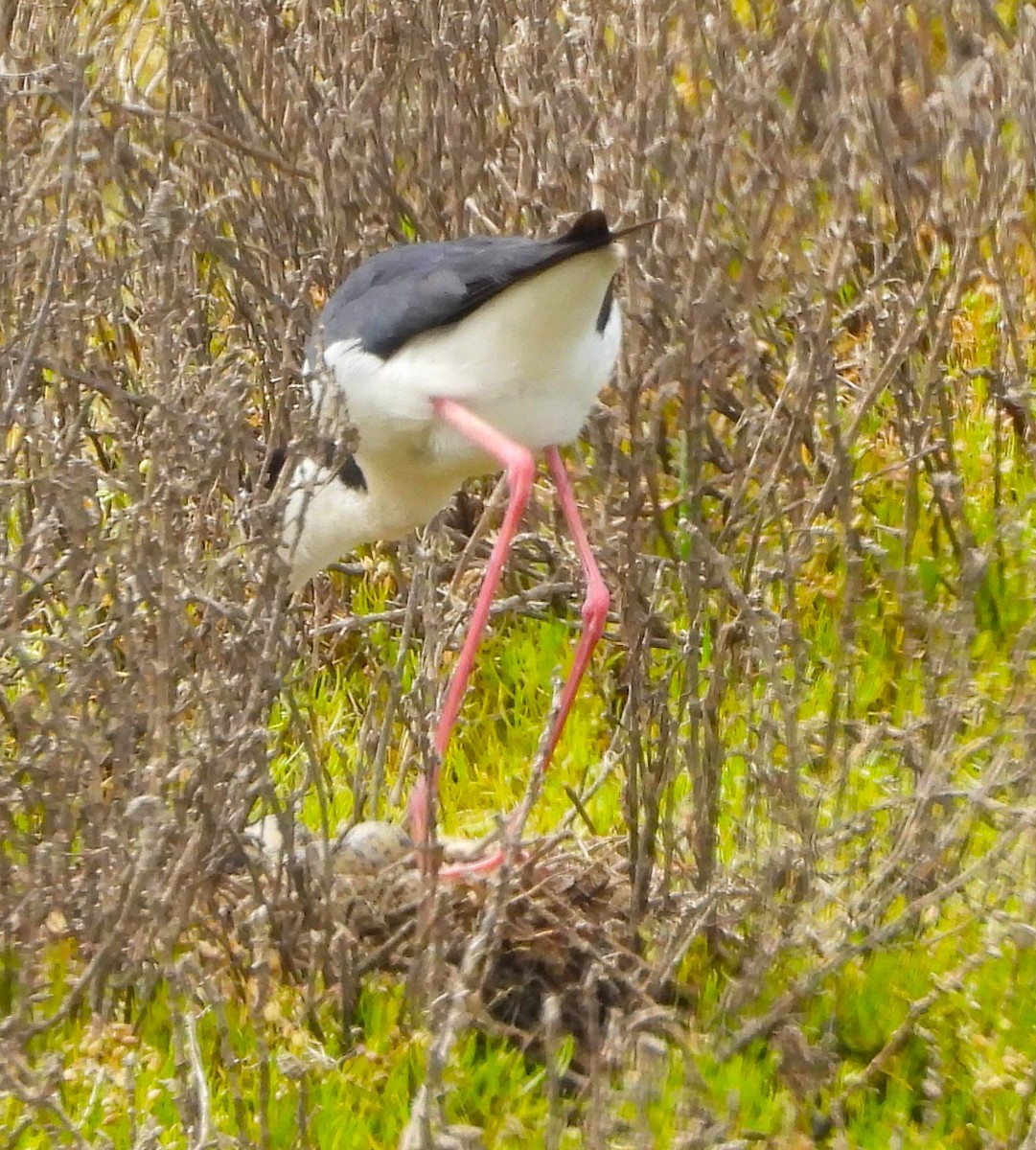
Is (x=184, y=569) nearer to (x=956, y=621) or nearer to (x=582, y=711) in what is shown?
(x=956, y=621)

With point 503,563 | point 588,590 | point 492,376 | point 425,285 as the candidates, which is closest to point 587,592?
point 588,590

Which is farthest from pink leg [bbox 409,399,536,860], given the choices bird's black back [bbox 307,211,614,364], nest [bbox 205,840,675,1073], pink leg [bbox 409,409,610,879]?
nest [bbox 205,840,675,1073]

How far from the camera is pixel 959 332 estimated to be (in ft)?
13.4

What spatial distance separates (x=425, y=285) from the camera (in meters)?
2.85

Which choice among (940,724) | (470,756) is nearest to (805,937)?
(940,724)

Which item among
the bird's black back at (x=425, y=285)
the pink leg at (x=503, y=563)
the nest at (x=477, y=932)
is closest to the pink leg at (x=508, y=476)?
the pink leg at (x=503, y=563)

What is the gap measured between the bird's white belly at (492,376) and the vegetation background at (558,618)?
0.11m

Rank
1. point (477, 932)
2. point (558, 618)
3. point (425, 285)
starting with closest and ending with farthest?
point (477, 932), point (425, 285), point (558, 618)

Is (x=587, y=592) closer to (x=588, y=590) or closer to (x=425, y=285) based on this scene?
(x=588, y=590)

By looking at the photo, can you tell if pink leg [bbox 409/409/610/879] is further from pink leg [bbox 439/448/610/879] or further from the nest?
the nest

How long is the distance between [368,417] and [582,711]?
70 cm

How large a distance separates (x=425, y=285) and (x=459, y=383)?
174mm

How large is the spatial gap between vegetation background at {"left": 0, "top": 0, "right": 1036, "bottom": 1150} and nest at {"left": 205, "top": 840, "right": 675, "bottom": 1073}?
0.03 feet

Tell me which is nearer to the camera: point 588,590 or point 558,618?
point 588,590
